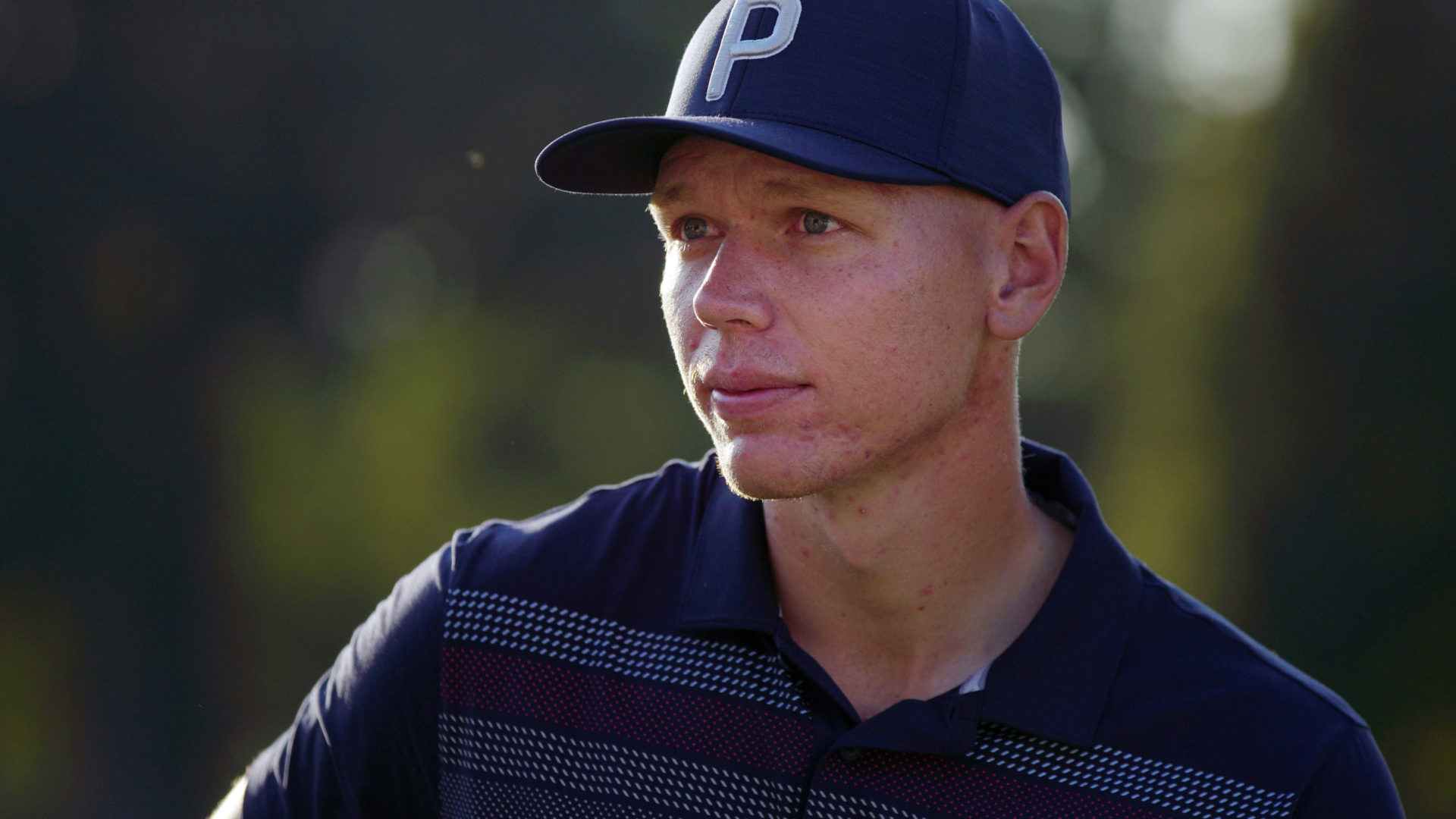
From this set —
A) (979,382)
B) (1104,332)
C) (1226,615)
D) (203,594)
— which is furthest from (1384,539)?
(1104,332)

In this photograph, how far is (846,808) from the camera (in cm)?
217

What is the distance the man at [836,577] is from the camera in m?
2.15

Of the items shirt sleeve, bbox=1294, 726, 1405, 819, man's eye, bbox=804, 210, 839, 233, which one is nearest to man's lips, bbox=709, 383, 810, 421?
man's eye, bbox=804, 210, 839, 233

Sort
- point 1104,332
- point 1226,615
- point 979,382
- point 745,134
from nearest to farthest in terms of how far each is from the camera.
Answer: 1. point 745,134
2. point 979,382
3. point 1226,615
4. point 1104,332

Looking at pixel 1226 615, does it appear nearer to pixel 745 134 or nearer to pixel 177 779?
pixel 745 134

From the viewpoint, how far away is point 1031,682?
2211 millimetres

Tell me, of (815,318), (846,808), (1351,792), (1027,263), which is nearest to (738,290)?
(815,318)

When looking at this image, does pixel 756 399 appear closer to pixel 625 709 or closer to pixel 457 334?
pixel 625 709

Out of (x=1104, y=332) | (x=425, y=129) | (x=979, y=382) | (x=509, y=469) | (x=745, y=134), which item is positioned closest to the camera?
(x=745, y=134)

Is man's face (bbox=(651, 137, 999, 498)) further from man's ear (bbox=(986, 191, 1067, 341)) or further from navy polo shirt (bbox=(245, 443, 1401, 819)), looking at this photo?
navy polo shirt (bbox=(245, 443, 1401, 819))

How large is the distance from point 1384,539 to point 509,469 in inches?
329

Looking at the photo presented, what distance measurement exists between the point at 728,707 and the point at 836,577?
0.95 feet

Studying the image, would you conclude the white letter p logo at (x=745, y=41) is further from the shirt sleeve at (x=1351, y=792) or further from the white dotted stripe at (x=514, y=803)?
the shirt sleeve at (x=1351, y=792)


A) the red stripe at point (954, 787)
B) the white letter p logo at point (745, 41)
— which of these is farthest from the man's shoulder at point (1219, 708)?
the white letter p logo at point (745, 41)
